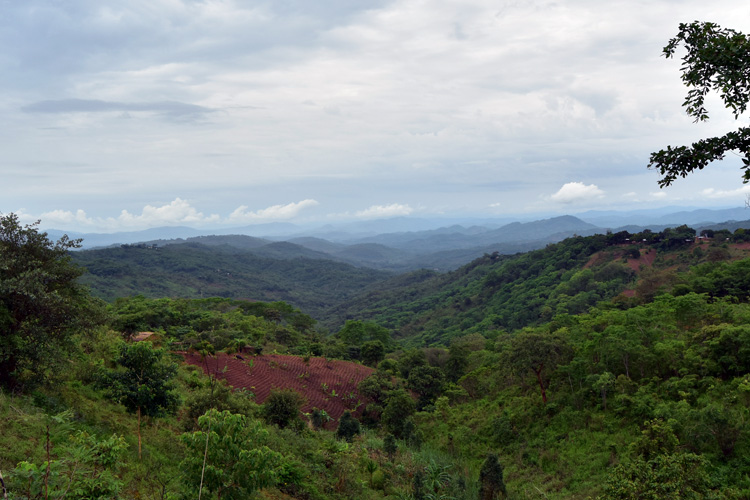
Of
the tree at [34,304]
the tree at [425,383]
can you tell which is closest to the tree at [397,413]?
the tree at [425,383]

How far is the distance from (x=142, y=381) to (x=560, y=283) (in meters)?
62.4

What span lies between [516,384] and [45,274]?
19.3 m

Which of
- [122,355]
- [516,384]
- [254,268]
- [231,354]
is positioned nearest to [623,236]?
[516,384]

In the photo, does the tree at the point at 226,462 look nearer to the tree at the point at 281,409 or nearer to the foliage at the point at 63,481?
the foliage at the point at 63,481

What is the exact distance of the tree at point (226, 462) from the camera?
570cm

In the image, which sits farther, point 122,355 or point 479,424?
point 479,424

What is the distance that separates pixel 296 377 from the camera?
995 inches

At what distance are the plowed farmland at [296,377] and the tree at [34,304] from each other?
12.3 meters

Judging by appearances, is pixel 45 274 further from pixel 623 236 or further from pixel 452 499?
pixel 623 236

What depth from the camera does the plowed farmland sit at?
2203cm

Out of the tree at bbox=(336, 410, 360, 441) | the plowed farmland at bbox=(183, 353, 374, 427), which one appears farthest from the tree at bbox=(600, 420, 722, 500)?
the plowed farmland at bbox=(183, 353, 374, 427)

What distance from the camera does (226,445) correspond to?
586cm

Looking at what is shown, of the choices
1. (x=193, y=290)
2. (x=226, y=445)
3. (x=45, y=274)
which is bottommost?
(x=193, y=290)

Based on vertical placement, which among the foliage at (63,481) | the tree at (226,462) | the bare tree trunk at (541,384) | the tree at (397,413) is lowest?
the tree at (397,413)
